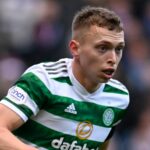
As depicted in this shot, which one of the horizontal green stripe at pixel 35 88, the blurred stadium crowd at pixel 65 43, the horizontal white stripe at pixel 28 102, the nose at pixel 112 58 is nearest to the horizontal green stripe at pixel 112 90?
the nose at pixel 112 58

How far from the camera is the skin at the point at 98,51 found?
6395 mm

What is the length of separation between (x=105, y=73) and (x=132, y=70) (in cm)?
487

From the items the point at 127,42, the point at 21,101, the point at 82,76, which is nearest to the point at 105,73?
the point at 82,76

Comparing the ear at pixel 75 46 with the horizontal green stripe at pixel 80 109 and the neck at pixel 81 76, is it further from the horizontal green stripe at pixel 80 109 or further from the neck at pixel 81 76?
the horizontal green stripe at pixel 80 109

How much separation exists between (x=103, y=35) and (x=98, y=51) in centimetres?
13

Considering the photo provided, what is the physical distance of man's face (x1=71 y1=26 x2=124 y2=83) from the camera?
639cm

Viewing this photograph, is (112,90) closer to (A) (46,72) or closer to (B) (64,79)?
(B) (64,79)

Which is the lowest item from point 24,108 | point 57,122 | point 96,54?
point 57,122

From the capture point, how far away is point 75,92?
6.62 metres

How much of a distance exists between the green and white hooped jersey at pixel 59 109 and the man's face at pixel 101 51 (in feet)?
0.73

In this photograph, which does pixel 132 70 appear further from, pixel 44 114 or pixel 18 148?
pixel 18 148

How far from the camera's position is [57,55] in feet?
36.9

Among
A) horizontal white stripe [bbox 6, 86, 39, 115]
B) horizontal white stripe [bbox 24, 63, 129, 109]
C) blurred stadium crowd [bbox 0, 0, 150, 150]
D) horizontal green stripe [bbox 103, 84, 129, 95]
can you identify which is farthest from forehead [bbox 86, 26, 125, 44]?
blurred stadium crowd [bbox 0, 0, 150, 150]

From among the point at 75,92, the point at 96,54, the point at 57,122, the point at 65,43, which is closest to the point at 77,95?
the point at 75,92
